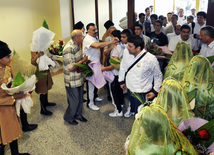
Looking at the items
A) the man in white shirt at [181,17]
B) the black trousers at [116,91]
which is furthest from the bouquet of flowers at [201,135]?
the man in white shirt at [181,17]

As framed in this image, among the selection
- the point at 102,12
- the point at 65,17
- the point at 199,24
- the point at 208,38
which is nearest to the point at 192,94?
the point at 208,38

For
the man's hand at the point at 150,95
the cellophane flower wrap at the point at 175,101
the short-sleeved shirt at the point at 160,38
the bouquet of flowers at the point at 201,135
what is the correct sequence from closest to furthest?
the bouquet of flowers at the point at 201,135
the cellophane flower wrap at the point at 175,101
the man's hand at the point at 150,95
the short-sleeved shirt at the point at 160,38

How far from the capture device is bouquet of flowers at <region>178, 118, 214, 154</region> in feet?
4.72

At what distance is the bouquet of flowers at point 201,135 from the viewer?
1.44 m

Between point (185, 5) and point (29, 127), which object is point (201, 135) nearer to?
point (29, 127)

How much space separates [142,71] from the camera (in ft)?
8.55

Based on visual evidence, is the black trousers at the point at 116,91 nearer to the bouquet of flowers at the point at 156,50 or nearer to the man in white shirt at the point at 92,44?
the man in white shirt at the point at 92,44

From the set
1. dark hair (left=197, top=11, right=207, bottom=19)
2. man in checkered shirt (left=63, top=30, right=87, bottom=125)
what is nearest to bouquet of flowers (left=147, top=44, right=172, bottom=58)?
dark hair (left=197, top=11, right=207, bottom=19)

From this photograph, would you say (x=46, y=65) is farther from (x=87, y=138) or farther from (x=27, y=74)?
(x=87, y=138)

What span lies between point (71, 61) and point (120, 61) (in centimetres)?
76

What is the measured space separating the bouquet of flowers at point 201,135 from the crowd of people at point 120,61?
56 cm

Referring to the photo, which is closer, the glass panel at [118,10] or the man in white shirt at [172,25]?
the man in white shirt at [172,25]

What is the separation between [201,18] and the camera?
11.6 feet

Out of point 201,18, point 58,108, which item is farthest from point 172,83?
point 58,108
